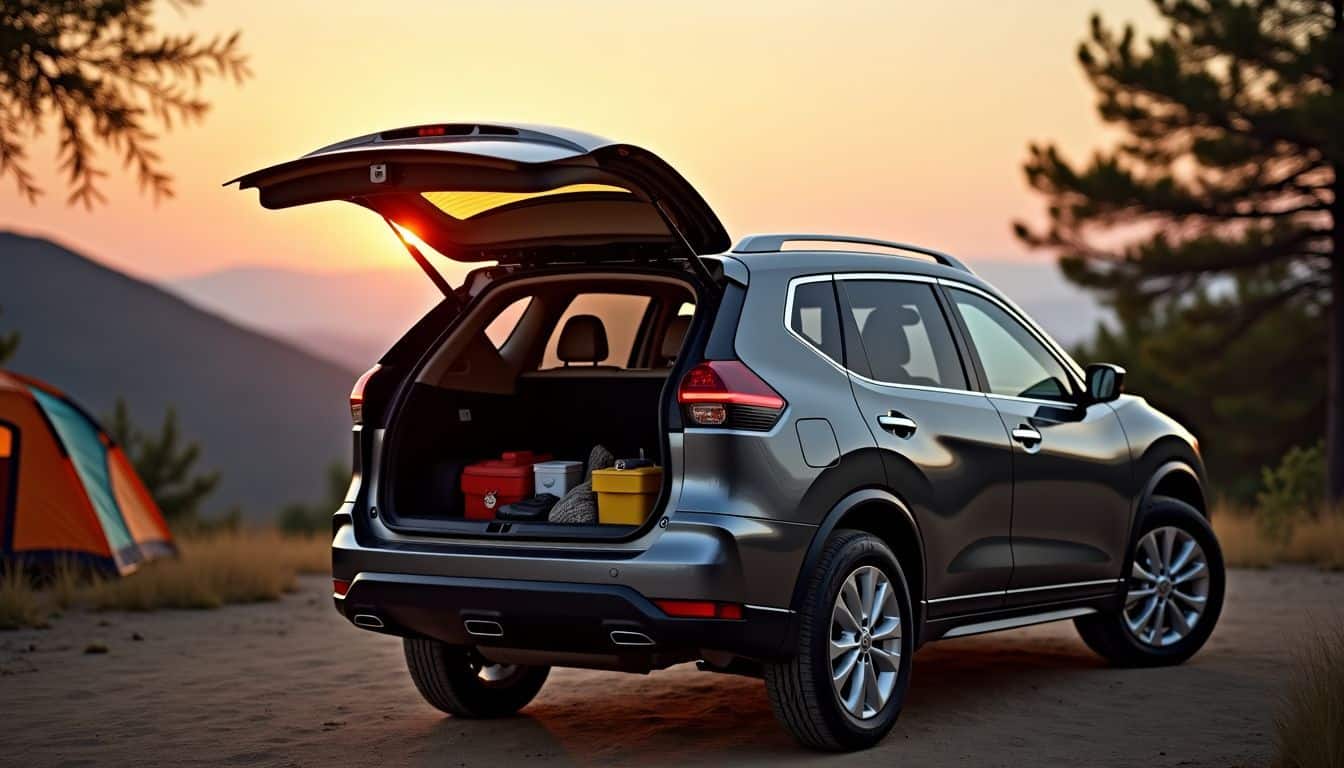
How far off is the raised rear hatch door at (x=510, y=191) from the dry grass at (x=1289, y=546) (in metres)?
9.80

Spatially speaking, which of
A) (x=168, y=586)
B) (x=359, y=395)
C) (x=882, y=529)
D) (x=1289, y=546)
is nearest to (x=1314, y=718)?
(x=882, y=529)

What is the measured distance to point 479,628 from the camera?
6707 millimetres

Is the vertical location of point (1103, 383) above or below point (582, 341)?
below

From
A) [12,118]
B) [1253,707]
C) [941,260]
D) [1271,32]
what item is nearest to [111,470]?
[12,118]

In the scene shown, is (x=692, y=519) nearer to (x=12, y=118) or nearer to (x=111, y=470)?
(x=111, y=470)

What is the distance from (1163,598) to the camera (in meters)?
9.20

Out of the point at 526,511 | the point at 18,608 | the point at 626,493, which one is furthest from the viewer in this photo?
the point at 18,608

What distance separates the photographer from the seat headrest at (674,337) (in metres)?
7.95

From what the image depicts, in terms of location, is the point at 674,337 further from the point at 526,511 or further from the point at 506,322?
the point at 526,511

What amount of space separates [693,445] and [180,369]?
137 metres

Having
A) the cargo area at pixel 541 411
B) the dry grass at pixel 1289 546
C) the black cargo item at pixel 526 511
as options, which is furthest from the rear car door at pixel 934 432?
the dry grass at pixel 1289 546

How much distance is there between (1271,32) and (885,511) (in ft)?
66.6

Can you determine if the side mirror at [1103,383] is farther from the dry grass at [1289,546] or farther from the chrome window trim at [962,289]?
the dry grass at [1289,546]

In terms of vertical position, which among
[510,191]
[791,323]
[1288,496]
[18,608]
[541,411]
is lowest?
[1288,496]
